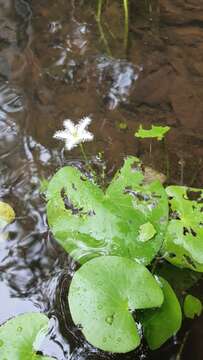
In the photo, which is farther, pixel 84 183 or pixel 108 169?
pixel 108 169

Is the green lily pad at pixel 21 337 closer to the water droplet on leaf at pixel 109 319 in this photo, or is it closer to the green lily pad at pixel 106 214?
the water droplet on leaf at pixel 109 319

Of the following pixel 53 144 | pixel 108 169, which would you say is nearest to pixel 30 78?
pixel 53 144

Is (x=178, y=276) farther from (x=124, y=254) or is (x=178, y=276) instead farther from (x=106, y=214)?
→ (x=106, y=214)

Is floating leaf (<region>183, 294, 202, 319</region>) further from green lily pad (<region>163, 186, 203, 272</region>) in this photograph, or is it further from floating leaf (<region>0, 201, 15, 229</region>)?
floating leaf (<region>0, 201, 15, 229</region>)

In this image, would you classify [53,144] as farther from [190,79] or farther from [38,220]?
[190,79]

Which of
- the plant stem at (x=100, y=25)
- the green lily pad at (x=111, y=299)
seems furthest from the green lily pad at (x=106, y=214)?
the plant stem at (x=100, y=25)

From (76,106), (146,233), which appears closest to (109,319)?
(146,233)

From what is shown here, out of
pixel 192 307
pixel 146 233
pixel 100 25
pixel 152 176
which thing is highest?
pixel 100 25
